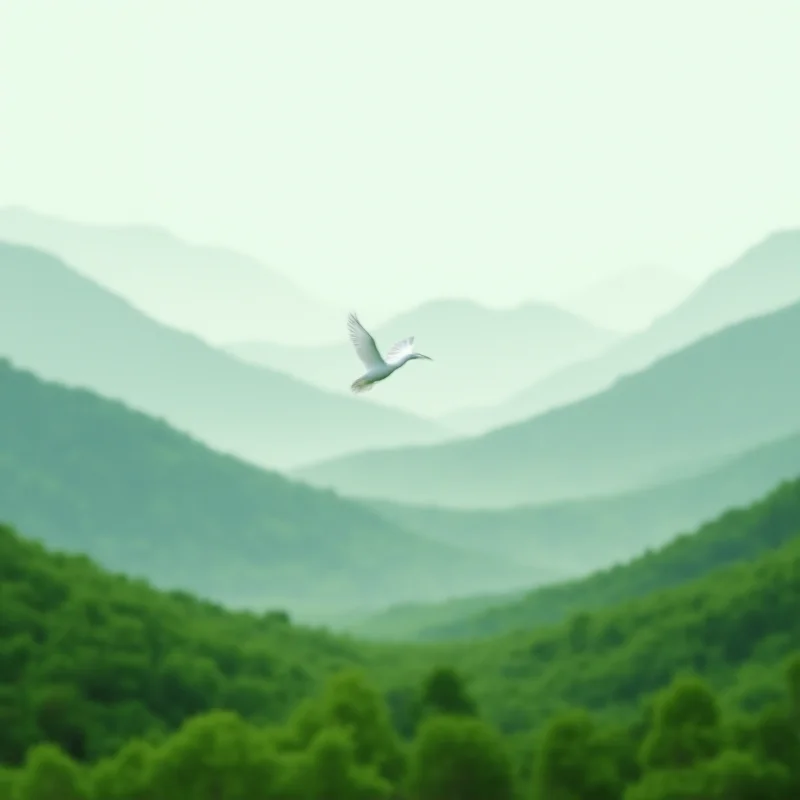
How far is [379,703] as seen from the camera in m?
77.7

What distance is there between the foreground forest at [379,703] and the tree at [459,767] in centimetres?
7

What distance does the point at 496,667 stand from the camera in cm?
19175

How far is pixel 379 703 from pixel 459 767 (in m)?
10.8

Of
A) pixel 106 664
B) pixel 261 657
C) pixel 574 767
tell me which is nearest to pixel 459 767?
pixel 574 767

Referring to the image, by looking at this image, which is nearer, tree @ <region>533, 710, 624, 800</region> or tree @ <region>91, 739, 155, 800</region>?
tree @ <region>91, 739, 155, 800</region>

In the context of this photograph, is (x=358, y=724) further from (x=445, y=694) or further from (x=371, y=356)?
(x=371, y=356)

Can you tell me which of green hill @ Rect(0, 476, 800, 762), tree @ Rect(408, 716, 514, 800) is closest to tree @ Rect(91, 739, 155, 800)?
tree @ Rect(408, 716, 514, 800)

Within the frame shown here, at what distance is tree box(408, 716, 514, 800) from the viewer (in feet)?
222

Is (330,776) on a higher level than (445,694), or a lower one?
lower

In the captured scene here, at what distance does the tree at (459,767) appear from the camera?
6756 centimetres

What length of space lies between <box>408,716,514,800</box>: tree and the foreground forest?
7cm

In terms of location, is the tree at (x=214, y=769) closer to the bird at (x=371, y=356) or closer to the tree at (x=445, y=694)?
the tree at (x=445, y=694)

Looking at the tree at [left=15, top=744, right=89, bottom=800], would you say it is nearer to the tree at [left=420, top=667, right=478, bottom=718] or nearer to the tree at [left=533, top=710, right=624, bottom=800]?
the tree at [left=533, top=710, right=624, bottom=800]

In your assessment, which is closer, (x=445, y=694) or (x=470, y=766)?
(x=470, y=766)
